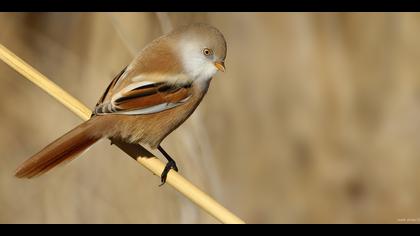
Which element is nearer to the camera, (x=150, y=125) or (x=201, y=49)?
(x=150, y=125)

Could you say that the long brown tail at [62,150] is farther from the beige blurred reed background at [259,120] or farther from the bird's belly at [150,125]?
the beige blurred reed background at [259,120]

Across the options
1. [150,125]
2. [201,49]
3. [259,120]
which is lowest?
[150,125]

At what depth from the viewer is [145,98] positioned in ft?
9.82

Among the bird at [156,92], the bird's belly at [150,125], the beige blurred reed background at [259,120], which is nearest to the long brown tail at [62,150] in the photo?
the bird at [156,92]

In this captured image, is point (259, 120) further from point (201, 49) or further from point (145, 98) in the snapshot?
point (145, 98)

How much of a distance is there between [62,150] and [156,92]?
1.83 feet

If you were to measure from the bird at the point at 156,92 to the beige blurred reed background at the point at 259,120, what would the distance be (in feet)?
1.82

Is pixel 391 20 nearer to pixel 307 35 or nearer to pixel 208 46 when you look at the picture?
pixel 307 35

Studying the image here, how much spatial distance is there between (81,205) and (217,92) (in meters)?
1.17

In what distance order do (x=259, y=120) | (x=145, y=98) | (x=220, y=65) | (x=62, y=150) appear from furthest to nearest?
(x=259, y=120), (x=220, y=65), (x=145, y=98), (x=62, y=150)

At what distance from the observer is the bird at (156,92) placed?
285 centimetres

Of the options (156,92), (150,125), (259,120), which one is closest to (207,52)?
(156,92)

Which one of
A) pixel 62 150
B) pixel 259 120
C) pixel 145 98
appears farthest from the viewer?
pixel 259 120
